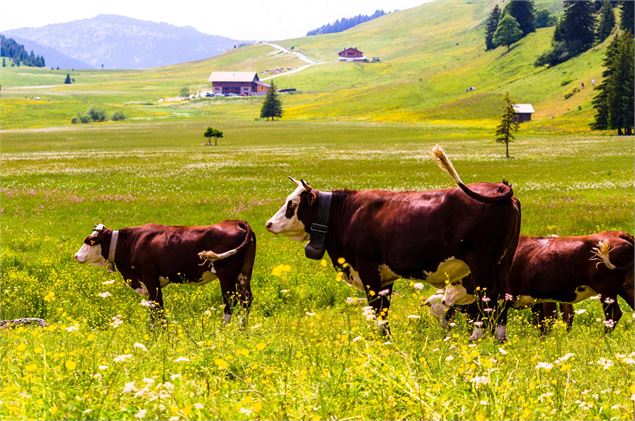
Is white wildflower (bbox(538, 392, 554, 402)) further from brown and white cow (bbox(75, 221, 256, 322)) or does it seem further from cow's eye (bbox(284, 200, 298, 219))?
brown and white cow (bbox(75, 221, 256, 322))

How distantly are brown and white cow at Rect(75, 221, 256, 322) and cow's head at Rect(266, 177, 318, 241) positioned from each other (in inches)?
43.8

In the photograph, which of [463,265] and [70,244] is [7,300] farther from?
[463,265]

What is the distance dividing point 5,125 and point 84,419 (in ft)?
560

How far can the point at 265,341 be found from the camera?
25.2 feet

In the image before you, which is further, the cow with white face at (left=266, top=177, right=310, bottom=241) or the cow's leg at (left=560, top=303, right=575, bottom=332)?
the cow's leg at (left=560, top=303, right=575, bottom=332)

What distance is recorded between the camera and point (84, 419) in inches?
205

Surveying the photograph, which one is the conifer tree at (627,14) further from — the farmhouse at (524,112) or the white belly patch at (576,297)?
the white belly patch at (576,297)

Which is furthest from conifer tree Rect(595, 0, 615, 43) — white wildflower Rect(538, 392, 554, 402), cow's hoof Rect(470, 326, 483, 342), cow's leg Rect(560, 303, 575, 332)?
white wildflower Rect(538, 392, 554, 402)

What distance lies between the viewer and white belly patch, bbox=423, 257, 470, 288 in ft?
31.0

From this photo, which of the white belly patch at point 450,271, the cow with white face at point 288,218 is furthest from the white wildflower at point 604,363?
the cow with white face at point 288,218

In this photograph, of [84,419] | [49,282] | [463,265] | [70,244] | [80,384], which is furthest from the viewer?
[70,244]

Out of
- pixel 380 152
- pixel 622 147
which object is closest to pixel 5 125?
pixel 380 152

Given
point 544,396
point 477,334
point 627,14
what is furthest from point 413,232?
point 627,14

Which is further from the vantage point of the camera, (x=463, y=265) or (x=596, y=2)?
(x=596, y=2)
